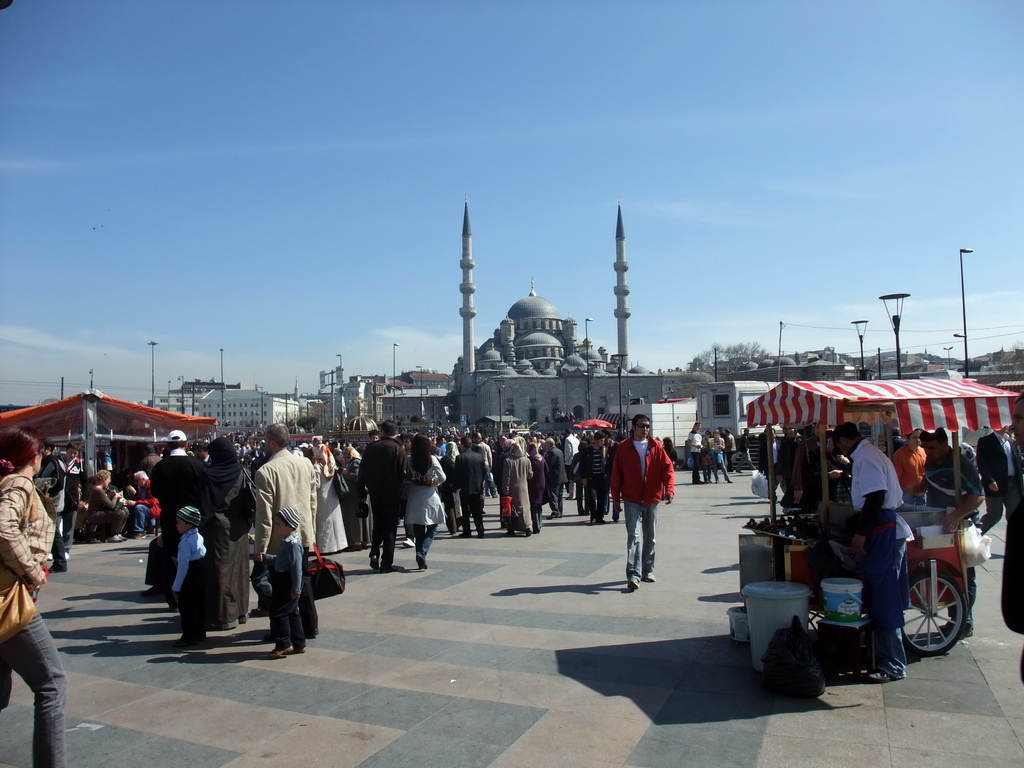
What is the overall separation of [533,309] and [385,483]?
103 metres

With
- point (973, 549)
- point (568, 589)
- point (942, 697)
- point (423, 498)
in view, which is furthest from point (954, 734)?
point (423, 498)

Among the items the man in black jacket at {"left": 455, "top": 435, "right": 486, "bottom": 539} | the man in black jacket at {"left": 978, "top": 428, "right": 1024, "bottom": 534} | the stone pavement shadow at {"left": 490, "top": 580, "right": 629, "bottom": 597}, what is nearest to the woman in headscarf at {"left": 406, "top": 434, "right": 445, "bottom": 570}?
the stone pavement shadow at {"left": 490, "top": 580, "right": 629, "bottom": 597}

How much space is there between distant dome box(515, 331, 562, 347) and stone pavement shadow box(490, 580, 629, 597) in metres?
97.0

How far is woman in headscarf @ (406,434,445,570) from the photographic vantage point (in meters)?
9.17

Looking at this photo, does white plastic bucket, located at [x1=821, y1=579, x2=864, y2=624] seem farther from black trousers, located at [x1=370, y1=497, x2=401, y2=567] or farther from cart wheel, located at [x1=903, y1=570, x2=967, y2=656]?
black trousers, located at [x1=370, y1=497, x2=401, y2=567]

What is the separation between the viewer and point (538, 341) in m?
106

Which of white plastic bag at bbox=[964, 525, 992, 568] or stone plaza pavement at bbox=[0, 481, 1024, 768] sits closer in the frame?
stone plaza pavement at bbox=[0, 481, 1024, 768]

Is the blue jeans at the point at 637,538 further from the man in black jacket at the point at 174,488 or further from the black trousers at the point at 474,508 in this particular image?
the black trousers at the point at 474,508

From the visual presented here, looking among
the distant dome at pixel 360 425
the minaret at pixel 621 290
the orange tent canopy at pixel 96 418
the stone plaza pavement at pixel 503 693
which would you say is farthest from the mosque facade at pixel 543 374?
the stone plaza pavement at pixel 503 693

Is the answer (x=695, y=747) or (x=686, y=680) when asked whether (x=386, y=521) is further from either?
(x=695, y=747)

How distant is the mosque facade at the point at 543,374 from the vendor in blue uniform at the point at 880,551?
74.5 m

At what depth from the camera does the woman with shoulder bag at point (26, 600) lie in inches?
132

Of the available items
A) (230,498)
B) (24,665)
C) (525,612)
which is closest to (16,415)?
(230,498)

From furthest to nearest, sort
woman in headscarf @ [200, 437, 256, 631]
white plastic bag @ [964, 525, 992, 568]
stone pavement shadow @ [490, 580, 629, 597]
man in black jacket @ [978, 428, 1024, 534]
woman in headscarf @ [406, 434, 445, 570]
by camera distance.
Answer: woman in headscarf @ [406, 434, 445, 570] → man in black jacket @ [978, 428, 1024, 534] → stone pavement shadow @ [490, 580, 629, 597] → woman in headscarf @ [200, 437, 256, 631] → white plastic bag @ [964, 525, 992, 568]
